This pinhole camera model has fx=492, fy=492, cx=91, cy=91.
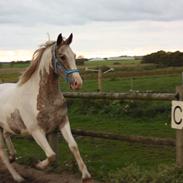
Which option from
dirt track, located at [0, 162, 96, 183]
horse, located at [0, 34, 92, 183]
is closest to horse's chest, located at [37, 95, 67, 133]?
horse, located at [0, 34, 92, 183]

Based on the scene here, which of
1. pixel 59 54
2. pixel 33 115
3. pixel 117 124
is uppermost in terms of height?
pixel 59 54

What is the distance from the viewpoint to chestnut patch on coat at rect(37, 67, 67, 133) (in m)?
6.65

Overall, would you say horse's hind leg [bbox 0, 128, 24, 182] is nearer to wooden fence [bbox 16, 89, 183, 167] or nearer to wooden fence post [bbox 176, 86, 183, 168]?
wooden fence [bbox 16, 89, 183, 167]

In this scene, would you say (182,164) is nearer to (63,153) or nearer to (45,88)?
(45,88)

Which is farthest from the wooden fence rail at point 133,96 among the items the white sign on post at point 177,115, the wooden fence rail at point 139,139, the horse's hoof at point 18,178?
the horse's hoof at point 18,178

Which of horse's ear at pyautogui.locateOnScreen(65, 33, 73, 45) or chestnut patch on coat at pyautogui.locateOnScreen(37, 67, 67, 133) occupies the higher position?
horse's ear at pyautogui.locateOnScreen(65, 33, 73, 45)

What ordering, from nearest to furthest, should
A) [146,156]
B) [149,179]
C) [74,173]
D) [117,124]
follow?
[149,179], [74,173], [146,156], [117,124]

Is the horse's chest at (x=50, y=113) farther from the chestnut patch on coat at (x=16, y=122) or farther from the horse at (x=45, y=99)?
the chestnut patch on coat at (x=16, y=122)

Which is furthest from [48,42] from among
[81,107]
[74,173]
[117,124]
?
[81,107]

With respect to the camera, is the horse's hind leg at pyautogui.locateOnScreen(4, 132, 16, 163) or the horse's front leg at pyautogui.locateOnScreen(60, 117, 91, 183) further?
the horse's hind leg at pyautogui.locateOnScreen(4, 132, 16, 163)

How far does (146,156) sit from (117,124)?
4.11 meters

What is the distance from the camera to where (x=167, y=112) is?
1378 centimetres

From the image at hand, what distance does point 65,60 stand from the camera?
6.48 meters

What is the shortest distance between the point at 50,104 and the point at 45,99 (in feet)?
0.33
